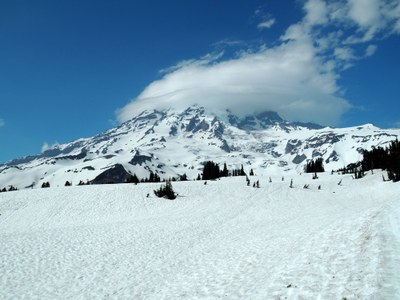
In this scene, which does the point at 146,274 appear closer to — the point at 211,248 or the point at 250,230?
the point at 211,248

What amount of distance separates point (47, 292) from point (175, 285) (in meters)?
5.59

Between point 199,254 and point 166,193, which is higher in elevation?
point 166,193

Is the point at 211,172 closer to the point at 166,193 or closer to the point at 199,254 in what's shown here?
the point at 166,193

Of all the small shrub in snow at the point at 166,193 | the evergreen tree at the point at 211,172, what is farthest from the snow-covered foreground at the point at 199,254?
the evergreen tree at the point at 211,172

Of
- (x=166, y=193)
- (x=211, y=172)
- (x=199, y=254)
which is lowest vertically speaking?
(x=199, y=254)

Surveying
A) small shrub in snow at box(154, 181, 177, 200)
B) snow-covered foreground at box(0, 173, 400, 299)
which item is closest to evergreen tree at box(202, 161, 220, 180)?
small shrub in snow at box(154, 181, 177, 200)

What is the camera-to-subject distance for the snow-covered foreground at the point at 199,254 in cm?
1316

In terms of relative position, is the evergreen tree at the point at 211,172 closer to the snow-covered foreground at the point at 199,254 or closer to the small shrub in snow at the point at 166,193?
the small shrub in snow at the point at 166,193

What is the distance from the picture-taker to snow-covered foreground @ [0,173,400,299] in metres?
13.2

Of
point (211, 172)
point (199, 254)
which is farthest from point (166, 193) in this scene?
point (211, 172)

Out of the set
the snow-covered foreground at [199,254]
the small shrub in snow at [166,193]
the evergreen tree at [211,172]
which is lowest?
the snow-covered foreground at [199,254]

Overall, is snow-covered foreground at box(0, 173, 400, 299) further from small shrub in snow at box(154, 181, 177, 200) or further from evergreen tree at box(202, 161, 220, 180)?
evergreen tree at box(202, 161, 220, 180)

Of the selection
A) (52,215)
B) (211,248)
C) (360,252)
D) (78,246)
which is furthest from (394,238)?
(52,215)

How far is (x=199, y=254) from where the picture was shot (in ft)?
72.0
